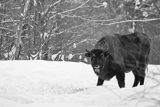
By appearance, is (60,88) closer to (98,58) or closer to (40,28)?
(98,58)

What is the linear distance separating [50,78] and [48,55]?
10231 mm

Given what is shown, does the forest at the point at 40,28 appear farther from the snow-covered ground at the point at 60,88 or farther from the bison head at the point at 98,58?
the bison head at the point at 98,58

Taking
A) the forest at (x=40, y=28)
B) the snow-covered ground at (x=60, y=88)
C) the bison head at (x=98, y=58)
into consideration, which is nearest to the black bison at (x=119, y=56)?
the bison head at (x=98, y=58)

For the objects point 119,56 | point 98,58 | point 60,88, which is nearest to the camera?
point 98,58

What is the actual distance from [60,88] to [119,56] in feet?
5.66

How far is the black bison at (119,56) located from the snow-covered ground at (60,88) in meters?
0.34

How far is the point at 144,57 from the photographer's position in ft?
32.0

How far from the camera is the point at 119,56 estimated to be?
884cm

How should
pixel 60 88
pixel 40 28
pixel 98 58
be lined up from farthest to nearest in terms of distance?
pixel 40 28 → pixel 60 88 → pixel 98 58

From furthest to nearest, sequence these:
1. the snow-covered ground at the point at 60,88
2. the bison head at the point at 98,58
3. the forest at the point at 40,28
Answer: the forest at the point at 40,28, the bison head at the point at 98,58, the snow-covered ground at the point at 60,88

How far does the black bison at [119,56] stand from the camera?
7.96m

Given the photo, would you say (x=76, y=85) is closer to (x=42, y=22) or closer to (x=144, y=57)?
(x=144, y=57)

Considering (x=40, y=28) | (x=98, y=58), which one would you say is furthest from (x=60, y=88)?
(x=40, y=28)

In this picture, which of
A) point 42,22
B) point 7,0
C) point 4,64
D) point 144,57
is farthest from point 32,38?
point 144,57
